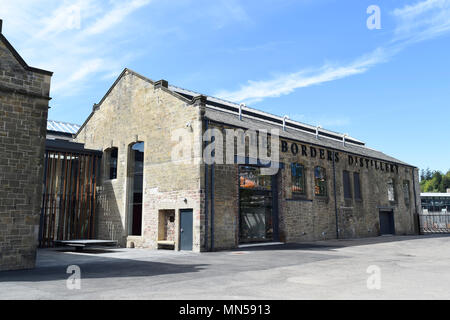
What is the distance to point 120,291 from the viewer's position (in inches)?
266

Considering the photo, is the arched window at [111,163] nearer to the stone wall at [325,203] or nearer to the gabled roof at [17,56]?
the stone wall at [325,203]

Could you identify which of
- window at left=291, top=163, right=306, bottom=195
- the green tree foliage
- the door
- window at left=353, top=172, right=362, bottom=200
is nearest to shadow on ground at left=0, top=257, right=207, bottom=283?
the door

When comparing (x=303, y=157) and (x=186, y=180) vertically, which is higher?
(x=303, y=157)

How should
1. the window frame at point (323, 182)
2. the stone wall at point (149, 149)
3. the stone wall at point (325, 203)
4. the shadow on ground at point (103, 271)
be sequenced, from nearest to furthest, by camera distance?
the shadow on ground at point (103, 271), the stone wall at point (149, 149), the stone wall at point (325, 203), the window frame at point (323, 182)

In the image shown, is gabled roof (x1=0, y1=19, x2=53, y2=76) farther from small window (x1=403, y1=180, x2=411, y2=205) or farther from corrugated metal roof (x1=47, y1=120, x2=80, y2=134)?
small window (x1=403, y1=180, x2=411, y2=205)

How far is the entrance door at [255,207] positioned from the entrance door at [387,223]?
43.2 ft

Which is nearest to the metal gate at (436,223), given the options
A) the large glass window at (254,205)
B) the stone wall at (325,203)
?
the stone wall at (325,203)

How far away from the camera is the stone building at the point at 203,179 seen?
16.7 meters
